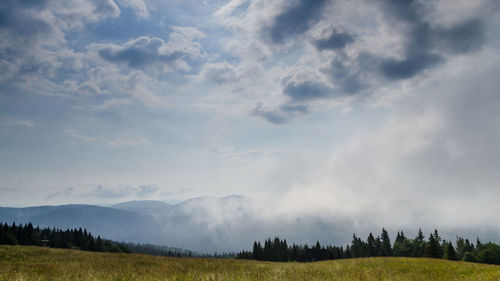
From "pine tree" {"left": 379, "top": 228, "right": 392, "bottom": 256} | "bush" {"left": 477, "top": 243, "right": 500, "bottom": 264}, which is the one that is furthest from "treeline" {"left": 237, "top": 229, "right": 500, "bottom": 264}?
"bush" {"left": 477, "top": 243, "right": 500, "bottom": 264}

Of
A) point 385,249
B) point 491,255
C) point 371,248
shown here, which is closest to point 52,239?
point 371,248

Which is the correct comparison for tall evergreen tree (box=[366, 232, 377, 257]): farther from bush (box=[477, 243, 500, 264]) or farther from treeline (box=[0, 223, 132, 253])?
treeline (box=[0, 223, 132, 253])

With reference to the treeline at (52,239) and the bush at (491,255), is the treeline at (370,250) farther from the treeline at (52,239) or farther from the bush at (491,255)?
the treeline at (52,239)

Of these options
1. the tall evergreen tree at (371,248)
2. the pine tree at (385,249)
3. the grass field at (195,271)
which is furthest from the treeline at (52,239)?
the pine tree at (385,249)

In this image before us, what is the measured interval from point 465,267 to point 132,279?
21.6 meters

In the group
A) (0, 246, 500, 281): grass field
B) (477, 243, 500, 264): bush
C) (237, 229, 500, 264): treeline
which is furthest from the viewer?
(237, 229, 500, 264): treeline

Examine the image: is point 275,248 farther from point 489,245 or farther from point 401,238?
point 489,245

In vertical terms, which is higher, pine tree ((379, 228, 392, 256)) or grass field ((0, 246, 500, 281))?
grass field ((0, 246, 500, 281))

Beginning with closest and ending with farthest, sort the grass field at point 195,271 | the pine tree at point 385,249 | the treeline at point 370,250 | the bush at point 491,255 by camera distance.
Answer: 1. the grass field at point 195,271
2. the bush at point 491,255
3. the treeline at point 370,250
4. the pine tree at point 385,249

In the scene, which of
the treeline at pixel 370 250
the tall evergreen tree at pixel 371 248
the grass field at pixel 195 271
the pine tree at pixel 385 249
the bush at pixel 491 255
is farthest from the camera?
the tall evergreen tree at pixel 371 248

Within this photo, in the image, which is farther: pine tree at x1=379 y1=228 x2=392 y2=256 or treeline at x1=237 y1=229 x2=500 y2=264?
pine tree at x1=379 y1=228 x2=392 y2=256

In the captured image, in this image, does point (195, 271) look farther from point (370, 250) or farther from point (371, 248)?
point (371, 248)

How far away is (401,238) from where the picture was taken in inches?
4606

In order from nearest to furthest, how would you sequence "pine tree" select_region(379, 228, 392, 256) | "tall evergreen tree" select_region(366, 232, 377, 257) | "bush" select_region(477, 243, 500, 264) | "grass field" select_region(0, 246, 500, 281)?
1. "grass field" select_region(0, 246, 500, 281)
2. "bush" select_region(477, 243, 500, 264)
3. "pine tree" select_region(379, 228, 392, 256)
4. "tall evergreen tree" select_region(366, 232, 377, 257)
